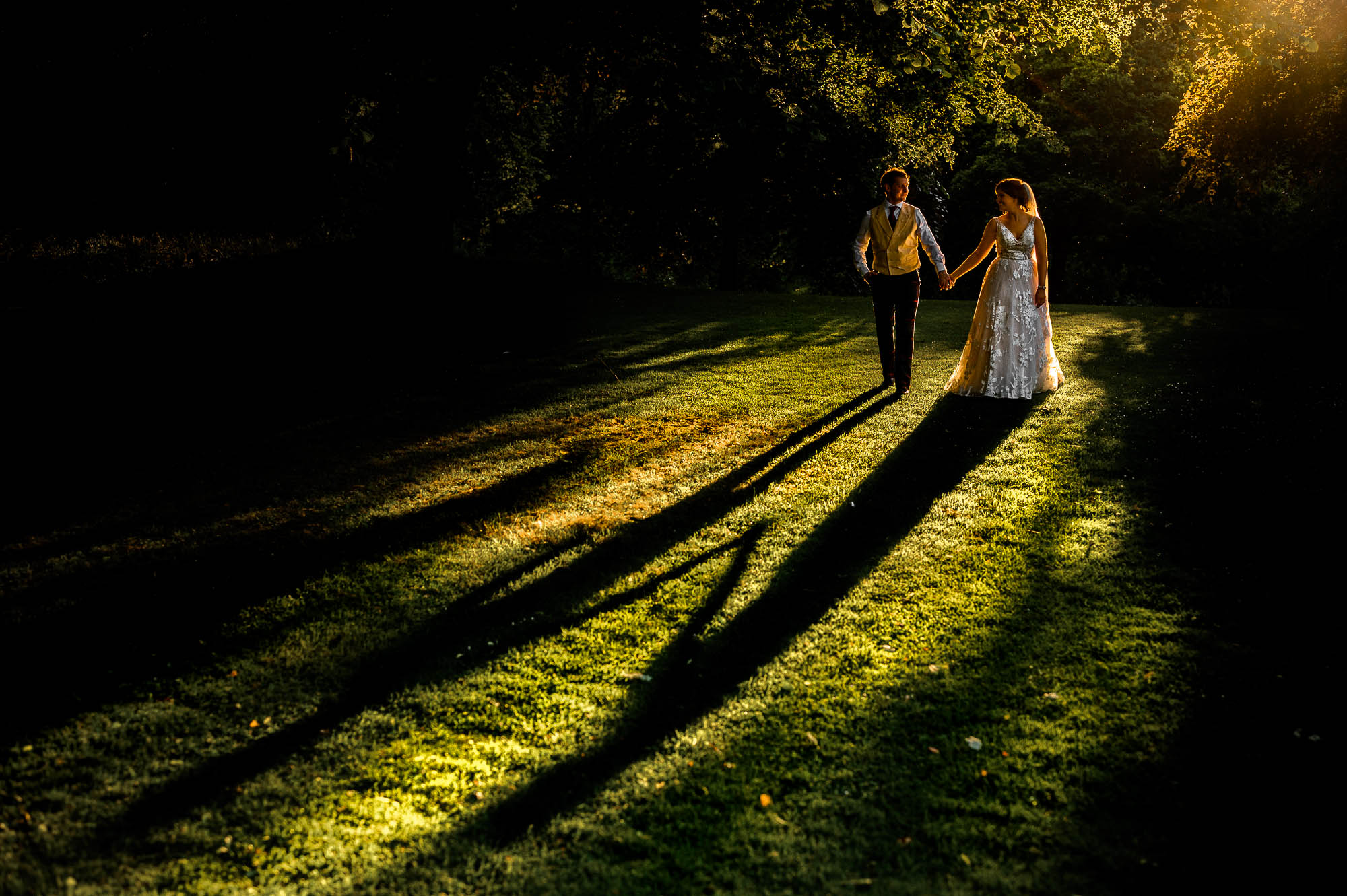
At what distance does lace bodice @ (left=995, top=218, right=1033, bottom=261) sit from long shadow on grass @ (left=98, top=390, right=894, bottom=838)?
4.16m

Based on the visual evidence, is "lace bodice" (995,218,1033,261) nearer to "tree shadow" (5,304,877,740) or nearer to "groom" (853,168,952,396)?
"groom" (853,168,952,396)

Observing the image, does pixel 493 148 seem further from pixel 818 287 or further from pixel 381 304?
pixel 818 287

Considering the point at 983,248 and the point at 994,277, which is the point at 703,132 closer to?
the point at 983,248

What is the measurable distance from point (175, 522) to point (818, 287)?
1157 inches

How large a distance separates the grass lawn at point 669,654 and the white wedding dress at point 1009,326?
0.75 meters

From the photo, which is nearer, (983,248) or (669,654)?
(669,654)

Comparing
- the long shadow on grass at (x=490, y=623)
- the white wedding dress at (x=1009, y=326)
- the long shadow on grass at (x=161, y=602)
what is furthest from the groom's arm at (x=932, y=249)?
the long shadow on grass at (x=161, y=602)

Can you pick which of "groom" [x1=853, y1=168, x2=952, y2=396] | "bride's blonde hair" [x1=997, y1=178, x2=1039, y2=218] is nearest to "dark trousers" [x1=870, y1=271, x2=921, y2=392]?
"groom" [x1=853, y1=168, x2=952, y2=396]

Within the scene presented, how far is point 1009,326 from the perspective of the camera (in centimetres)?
905

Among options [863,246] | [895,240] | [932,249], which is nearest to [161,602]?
[863,246]

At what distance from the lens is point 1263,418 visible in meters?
8.54

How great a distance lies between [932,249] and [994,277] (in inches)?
31.3

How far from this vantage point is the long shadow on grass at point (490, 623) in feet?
10.4

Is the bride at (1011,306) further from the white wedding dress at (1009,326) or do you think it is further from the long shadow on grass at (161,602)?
the long shadow on grass at (161,602)
